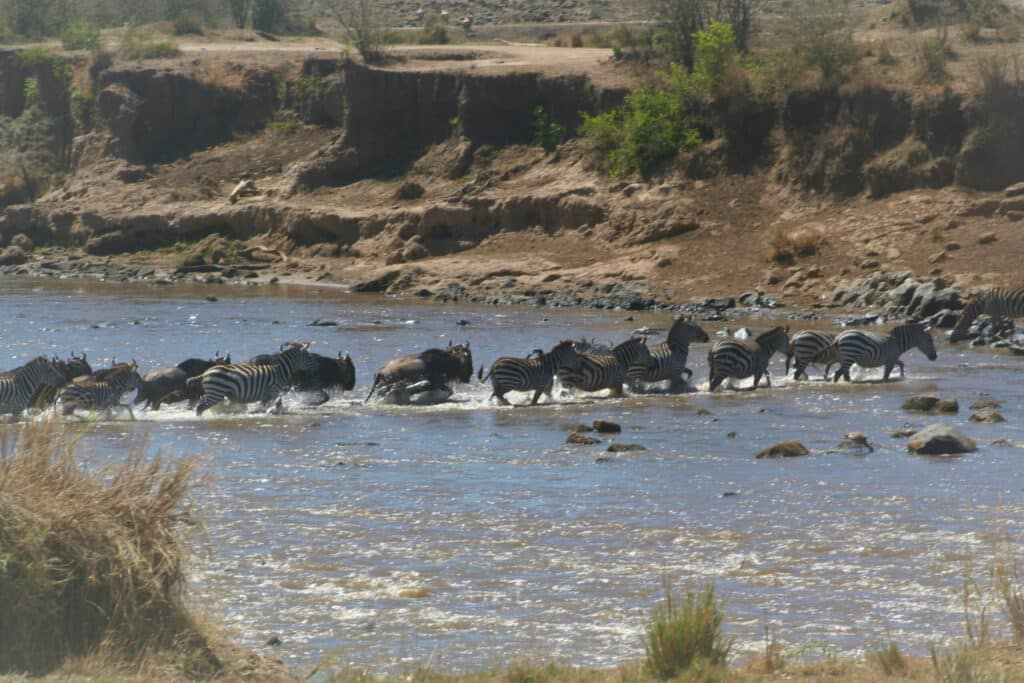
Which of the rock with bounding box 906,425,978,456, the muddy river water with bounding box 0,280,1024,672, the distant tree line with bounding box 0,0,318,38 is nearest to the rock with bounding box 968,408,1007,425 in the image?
the muddy river water with bounding box 0,280,1024,672

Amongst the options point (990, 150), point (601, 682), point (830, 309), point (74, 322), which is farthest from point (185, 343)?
point (601, 682)

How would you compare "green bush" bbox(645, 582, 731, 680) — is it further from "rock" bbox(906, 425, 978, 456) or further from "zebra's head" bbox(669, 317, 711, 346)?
"zebra's head" bbox(669, 317, 711, 346)

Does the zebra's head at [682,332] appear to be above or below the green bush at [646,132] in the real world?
below

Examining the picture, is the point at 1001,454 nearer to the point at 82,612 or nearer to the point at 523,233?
the point at 82,612

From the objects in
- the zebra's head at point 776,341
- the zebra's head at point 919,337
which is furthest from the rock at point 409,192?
the zebra's head at point 776,341

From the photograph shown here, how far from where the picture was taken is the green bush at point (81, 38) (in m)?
54.0

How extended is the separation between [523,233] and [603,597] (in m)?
→ 27.4

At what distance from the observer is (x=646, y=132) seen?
3631 centimetres

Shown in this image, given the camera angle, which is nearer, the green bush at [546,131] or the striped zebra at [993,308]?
the striped zebra at [993,308]

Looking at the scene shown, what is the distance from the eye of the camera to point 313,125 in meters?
46.6

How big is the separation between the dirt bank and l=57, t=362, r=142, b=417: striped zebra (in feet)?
49.1

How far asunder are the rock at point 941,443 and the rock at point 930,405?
271 cm

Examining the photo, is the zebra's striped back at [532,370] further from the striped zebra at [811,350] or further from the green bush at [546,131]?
the green bush at [546,131]

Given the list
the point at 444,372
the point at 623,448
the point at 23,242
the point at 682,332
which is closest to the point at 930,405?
the point at 682,332
